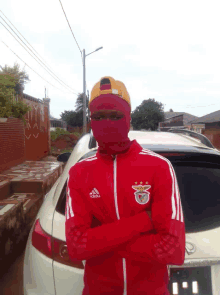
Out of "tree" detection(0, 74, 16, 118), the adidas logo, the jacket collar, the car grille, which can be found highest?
"tree" detection(0, 74, 16, 118)

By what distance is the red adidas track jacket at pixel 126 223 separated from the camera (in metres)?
1.06

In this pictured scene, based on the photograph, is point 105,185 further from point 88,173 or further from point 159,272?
point 159,272

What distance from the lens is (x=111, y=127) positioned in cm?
116

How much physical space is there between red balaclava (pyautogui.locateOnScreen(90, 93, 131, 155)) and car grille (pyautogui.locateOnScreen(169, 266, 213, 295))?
2.43 ft

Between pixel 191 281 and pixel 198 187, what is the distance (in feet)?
2.04

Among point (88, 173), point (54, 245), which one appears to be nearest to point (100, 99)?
point (88, 173)

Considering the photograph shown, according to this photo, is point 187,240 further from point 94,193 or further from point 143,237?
point 94,193

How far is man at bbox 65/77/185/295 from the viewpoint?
1.07 metres

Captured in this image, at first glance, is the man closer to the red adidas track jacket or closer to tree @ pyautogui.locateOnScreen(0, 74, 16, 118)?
the red adidas track jacket

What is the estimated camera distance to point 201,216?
1.63 metres

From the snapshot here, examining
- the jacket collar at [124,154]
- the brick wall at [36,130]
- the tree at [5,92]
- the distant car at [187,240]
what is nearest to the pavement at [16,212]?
the distant car at [187,240]

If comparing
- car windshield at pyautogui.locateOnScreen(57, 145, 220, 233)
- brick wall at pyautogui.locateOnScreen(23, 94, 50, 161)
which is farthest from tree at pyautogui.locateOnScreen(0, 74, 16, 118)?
car windshield at pyautogui.locateOnScreen(57, 145, 220, 233)

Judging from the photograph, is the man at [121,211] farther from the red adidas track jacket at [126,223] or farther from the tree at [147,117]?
the tree at [147,117]

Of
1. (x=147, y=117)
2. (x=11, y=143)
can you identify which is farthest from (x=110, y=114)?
(x=147, y=117)
